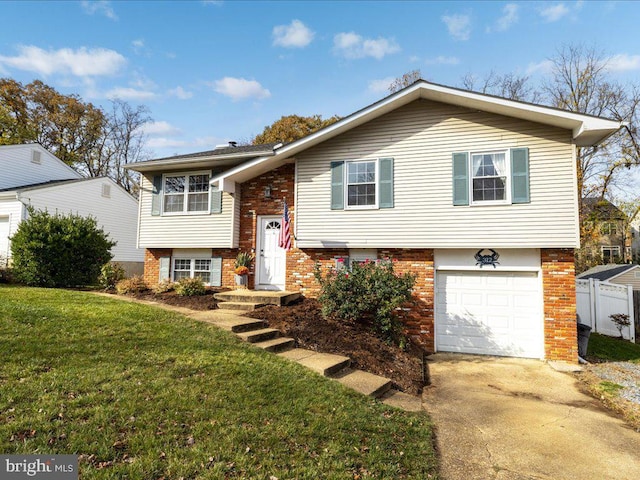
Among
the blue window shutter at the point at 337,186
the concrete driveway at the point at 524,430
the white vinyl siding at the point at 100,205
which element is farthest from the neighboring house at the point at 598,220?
the white vinyl siding at the point at 100,205

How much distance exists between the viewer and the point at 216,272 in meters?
11.0

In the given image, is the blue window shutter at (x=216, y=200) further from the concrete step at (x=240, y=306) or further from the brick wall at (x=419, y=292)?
the brick wall at (x=419, y=292)

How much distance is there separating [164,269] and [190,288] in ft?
7.70

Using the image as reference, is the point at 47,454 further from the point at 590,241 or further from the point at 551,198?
the point at 590,241

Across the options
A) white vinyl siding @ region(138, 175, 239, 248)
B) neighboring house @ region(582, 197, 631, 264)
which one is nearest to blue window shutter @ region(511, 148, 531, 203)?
white vinyl siding @ region(138, 175, 239, 248)

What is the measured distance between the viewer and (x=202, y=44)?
34.7 ft

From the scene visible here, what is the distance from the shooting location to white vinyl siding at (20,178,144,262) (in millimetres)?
16264

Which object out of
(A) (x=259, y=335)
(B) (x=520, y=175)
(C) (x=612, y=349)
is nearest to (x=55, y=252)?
(A) (x=259, y=335)

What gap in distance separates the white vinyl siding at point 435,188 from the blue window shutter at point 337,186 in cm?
20

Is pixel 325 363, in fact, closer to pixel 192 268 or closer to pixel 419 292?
pixel 419 292

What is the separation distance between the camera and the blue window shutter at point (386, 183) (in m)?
9.27

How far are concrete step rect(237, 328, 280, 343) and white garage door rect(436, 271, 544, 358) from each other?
456 cm

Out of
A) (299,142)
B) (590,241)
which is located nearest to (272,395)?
(299,142)

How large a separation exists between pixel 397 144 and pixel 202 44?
6.82 m
